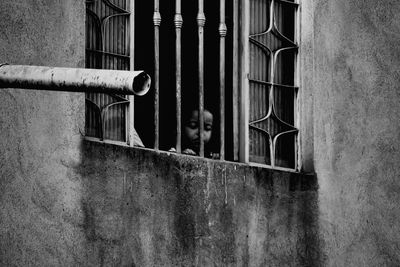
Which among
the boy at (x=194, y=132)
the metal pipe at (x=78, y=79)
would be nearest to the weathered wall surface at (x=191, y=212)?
the boy at (x=194, y=132)

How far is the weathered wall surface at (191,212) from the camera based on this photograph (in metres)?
7.36

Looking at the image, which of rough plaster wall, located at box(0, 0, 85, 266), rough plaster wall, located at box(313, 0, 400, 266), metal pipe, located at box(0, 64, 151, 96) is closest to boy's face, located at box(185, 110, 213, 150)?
rough plaster wall, located at box(313, 0, 400, 266)

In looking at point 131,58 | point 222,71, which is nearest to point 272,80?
point 222,71

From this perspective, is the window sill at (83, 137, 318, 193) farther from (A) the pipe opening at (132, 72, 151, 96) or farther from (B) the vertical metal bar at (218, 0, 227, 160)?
(A) the pipe opening at (132, 72, 151, 96)

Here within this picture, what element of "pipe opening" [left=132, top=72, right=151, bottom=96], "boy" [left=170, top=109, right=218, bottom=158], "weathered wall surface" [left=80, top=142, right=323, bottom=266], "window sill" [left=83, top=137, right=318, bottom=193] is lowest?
"weathered wall surface" [left=80, top=142, right=323, bottom=266]

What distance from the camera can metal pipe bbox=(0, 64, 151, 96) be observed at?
463 centimetres

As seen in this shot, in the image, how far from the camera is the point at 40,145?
278 inches

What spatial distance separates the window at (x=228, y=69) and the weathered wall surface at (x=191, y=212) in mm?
257

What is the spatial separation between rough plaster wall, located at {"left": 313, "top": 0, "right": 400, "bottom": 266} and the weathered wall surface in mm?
238

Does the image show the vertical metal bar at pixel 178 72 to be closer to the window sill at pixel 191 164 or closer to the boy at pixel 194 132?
the window sill at pixel 191 164

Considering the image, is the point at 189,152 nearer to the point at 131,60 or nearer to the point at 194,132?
the point at 194,132

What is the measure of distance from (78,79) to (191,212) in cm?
326

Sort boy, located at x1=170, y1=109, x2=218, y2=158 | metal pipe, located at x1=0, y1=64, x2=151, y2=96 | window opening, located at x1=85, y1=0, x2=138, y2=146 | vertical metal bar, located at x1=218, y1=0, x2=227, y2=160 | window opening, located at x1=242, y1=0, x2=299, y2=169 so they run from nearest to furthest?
metal pipe, located at x1=0, y1=64, x2=151, y2=96
window opening, located at x1=85, y1=0, x2=138, y2=146
vertical metal bar, located at x1=218, y1=0, x2=227, y2=160
boy, located at x1=170, y1=109, x2=218, y2=158
window opening, located at x1=242, y1=0, x2=299, y2=169

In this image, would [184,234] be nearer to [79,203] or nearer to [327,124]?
[79,203]
